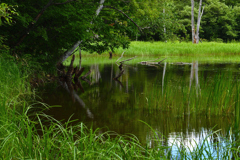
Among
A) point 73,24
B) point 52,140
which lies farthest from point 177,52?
point 52,140

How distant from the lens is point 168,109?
5867mm

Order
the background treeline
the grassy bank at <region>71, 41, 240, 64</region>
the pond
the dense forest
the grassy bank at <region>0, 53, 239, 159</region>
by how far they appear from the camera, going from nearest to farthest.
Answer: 1. the grassy bank at <region>0, 53, 239, 159</region>
2. the pond
3. the dense forest
4. the grassy bank at <region>71, 41, 240, 64</region>
5. the background treeline

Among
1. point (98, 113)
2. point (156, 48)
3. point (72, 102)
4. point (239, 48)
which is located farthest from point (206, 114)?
point (239, 48)

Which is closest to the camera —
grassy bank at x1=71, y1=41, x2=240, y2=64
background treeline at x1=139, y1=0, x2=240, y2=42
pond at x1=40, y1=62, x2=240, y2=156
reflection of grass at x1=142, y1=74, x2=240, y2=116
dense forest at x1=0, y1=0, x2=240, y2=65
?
pond at x1=40, y1=62, x2=240, y2=156

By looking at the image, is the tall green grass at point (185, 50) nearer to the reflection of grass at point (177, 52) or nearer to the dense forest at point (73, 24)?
the reflection of grass at point (177, 52)

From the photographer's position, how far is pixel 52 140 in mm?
3455

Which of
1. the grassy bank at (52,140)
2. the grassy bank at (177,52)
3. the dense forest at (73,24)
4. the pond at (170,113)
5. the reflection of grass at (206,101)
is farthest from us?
the grassy bank at (177,52)

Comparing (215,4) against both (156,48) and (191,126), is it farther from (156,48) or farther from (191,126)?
(191,126)

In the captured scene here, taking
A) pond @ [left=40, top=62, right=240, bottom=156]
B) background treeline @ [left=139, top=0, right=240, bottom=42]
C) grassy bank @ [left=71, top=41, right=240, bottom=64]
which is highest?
background treeline @ [left=139, top=0, right=240, bottom=42]

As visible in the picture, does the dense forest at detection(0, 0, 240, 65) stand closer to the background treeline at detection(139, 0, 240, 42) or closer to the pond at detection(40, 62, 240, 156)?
the pond at detection(40, 62, 240, 156)

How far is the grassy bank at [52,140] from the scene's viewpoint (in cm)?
263

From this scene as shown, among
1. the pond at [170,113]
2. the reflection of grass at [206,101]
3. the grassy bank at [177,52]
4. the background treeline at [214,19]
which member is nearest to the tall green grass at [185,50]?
the grassy bank at [177,52]

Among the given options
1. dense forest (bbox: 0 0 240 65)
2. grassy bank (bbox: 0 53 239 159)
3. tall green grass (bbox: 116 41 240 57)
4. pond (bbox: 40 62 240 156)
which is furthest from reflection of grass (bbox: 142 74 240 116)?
tall green grass (bbox: 116 41 240 57)

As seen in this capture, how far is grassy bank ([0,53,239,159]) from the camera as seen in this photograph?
8.62 feet
